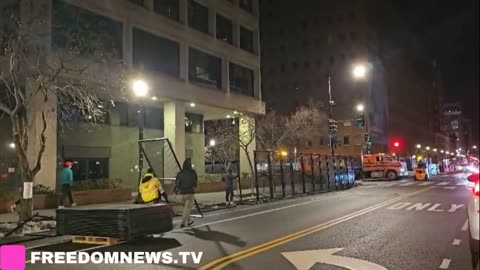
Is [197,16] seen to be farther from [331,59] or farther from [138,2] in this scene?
[331,59]

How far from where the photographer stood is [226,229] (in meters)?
14.2

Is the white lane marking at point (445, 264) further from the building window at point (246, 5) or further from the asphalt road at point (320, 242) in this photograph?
the building window at point (246, 5)

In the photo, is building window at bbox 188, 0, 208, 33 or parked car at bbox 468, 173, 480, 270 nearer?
parked car at bbox 468, 173, 480, 270

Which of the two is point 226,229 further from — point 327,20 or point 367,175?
point 327,20

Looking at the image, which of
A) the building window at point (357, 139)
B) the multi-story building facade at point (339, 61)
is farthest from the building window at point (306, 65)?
the building window at point (357, 139)

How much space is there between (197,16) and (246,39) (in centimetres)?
766

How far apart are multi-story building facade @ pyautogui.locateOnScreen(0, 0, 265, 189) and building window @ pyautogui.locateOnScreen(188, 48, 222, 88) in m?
0.08

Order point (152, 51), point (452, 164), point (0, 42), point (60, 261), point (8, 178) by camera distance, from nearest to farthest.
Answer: point (60, 261), point (0, 42), point (8, 178), point (152, 51), point (452, 164)

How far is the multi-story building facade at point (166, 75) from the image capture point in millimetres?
29922

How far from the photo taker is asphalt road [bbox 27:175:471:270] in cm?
912

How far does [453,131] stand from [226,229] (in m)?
192

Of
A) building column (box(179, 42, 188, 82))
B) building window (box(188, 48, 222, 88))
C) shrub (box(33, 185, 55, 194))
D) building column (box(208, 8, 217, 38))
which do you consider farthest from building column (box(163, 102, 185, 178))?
shrub (box(33, 185, 55, 194))

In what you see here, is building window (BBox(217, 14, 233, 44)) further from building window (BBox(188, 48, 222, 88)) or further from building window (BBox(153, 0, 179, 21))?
building window (BBox(153, 0, 179, 21))

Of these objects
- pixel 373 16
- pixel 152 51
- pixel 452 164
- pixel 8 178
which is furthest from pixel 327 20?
pixel 8 178
